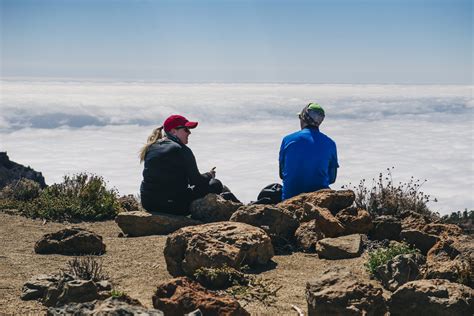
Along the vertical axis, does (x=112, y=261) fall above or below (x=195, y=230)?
below

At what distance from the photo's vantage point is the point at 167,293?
5.47 metres

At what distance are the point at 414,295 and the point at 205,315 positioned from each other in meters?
1.80

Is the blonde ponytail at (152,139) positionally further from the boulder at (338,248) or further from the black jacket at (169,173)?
the boulder at (338,248)

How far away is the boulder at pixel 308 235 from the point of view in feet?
27.5

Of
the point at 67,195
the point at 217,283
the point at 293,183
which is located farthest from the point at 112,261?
the point at 67,195

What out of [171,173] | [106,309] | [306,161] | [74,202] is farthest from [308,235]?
[74,202]

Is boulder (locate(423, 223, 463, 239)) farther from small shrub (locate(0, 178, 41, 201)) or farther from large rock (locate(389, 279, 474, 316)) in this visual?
small shrub (locate(0, 178, 41, 201))

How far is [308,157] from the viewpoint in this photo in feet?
32.5

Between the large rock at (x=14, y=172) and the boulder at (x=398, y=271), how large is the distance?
49.4 ft

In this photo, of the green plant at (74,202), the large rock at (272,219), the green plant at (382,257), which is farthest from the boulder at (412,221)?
the green plant at (74,202)

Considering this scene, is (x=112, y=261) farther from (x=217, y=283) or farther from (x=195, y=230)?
(x=217, y=283)

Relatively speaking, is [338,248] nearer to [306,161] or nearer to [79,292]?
[306,161]

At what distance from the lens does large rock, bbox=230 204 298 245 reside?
8531mm

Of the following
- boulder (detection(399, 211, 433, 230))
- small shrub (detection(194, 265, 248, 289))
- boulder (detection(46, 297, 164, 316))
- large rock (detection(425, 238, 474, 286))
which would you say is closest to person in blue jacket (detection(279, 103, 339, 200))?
boulder (detection(399, 211, 433, 230))
